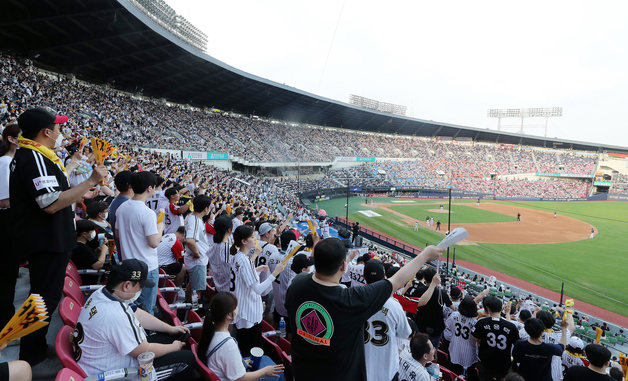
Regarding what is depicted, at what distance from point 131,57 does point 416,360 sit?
3180 cm

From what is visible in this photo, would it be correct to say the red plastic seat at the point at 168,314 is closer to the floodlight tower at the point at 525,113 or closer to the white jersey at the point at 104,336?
the white jersey at the point at 104,336

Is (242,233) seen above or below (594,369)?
above

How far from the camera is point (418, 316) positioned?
5320 mm

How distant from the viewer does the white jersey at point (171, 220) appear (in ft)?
22.4

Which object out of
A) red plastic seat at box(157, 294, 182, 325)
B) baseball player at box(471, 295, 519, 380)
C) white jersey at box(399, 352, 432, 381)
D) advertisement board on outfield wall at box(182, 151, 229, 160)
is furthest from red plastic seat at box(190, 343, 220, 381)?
advertisement board on outfield wall at box(182, 151, 229, 160)

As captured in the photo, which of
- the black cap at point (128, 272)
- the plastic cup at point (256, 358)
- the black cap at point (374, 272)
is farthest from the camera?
the black cap at point (374, 272)

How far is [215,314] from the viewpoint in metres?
2.97

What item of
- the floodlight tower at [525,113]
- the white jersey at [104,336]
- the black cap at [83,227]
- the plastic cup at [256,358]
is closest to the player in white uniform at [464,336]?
the plastic cup at [256,358]

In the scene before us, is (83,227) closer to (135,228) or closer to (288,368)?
(135,228)

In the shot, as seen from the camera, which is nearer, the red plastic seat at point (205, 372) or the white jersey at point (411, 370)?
the red plastic seat at point (205, 372)

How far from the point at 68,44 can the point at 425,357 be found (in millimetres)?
30652

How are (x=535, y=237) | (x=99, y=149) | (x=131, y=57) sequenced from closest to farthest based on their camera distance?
(x=99, y=149), (x=131, y=57), (x=535, y=237)

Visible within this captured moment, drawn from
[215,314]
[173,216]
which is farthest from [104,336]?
[173,216]

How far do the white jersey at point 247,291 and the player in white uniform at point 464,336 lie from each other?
2.99 meters
